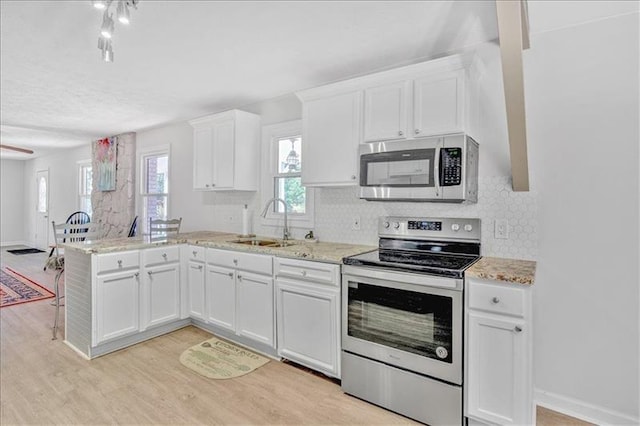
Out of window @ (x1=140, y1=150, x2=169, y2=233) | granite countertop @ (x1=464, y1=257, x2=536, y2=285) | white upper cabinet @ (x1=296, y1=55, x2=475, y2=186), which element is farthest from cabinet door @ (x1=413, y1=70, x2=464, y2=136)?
window @ (x1=140, y1=150, x2=169, y2=233)

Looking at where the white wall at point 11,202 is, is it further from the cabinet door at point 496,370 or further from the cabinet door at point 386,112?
the cabinet door at point 496,370

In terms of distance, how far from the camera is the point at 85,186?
279 inches

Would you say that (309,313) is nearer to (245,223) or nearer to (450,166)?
(450,166)

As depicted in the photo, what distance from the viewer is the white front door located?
27.3 ft

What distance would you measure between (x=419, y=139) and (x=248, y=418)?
209 cm

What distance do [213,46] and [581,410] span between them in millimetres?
3444

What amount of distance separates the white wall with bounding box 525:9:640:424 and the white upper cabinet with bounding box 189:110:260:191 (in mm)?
2621

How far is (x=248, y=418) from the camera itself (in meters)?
2.11

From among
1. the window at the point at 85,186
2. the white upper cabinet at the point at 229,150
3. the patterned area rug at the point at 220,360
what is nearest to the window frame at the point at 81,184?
the window at the point at 85,186

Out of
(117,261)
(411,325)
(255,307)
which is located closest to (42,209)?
(117,261)

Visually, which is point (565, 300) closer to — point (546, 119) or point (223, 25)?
point (546, 119)

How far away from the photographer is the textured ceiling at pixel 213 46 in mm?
2096

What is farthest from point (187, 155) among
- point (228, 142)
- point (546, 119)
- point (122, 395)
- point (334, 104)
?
point (546, 119)

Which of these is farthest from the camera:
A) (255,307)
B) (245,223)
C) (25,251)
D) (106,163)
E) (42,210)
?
(42,210)
